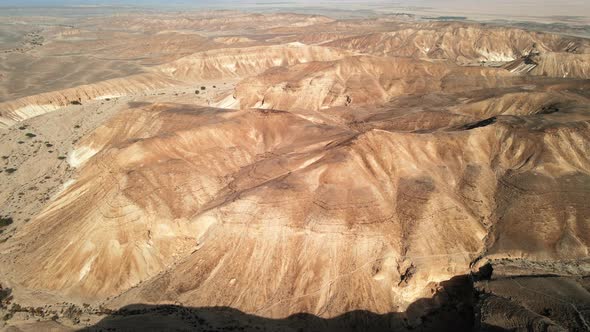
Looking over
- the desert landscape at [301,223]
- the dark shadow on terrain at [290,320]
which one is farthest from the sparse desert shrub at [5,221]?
the dark shadow on terrain at [290,320]

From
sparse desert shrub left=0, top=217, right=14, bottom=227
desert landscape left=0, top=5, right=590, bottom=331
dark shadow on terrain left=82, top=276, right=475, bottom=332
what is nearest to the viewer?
dark shadow on terrain left=82, top=276, right=475, bottom=332

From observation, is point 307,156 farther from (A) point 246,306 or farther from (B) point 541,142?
(B) point 541,142

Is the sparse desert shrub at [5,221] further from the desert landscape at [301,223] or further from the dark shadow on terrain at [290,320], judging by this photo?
the dark shadow on terrain at [290,320]

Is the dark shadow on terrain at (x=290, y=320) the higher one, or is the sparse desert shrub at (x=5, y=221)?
the sparse desert shrub at (x=5, y=221)

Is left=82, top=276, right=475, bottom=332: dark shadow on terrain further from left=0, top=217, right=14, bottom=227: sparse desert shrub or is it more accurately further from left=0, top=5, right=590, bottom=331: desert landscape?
left=0, top=217, right=14, bottom=227: sparse desert shrub

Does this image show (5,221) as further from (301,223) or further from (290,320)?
(290,320)

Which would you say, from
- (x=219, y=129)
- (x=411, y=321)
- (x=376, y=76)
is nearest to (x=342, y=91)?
(x=376, y=76)

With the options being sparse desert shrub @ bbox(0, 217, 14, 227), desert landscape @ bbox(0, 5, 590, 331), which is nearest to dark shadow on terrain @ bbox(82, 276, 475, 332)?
desert landscape @ bbox(0, 5, 590, 331)

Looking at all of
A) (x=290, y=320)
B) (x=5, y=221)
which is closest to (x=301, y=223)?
(x=290, y=320)

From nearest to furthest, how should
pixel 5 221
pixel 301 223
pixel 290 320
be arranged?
1. pixel 290 320
2. pixel 301 223
3. pixel 5 221
